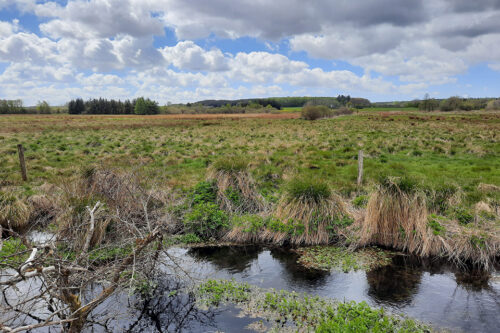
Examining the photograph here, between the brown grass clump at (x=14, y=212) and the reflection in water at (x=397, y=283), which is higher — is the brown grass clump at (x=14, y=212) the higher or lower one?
the higher one

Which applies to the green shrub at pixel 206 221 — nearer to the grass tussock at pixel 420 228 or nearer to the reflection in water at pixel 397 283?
the reflection in water at pixel 397 283

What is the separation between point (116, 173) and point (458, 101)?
92988 millimetres

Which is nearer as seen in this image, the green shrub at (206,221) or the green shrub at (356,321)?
the green shrub at (356,321)

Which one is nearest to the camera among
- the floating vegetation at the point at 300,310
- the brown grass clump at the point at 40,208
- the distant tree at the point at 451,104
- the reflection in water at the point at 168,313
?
the floating vegetation at the point at 300,310

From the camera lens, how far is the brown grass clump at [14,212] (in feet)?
35.2

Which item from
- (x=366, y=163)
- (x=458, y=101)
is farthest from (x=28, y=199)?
(x=458, y=101)

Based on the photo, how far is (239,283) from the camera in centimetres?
774

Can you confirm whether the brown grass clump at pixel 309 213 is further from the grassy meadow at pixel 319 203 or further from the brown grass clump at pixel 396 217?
the brown grass clump at pixel 396 217

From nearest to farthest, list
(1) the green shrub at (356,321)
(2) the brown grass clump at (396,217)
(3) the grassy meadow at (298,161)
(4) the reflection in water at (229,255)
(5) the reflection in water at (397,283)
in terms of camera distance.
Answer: (1) the green shrub at (356,321) < (5) the reflection in water at (397,283) < (4) the reflection in water at (229,255) < (2) the brown grass clump at (396,217) < (3) the grassy meadow at (298,161)

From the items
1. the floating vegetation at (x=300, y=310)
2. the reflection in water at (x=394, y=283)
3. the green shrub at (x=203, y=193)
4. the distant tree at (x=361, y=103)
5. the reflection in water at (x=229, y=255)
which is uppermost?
the distant tree at (x=361, y=103)

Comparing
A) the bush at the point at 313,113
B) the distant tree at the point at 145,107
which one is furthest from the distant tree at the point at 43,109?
the bush at the point at 313,113

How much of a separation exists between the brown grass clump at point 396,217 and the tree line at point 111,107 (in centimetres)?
10448

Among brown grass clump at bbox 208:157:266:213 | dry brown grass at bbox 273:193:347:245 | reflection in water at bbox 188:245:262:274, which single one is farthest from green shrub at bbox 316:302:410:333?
brown grass clump at bbox 208:157:266:213

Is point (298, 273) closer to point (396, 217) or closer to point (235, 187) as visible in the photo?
point (396, 217)
